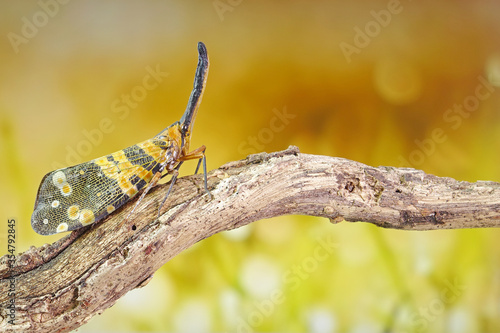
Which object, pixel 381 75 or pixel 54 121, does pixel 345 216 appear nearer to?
pixel 381 75

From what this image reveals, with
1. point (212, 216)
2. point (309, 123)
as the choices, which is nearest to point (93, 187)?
point (212, 216)

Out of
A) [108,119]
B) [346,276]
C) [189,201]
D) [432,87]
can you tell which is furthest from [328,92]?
[189,201]

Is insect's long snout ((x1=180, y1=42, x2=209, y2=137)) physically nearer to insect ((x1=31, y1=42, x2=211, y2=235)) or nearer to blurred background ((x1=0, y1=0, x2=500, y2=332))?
insect ((x1=31, y1=42, x2=211, y2=235))

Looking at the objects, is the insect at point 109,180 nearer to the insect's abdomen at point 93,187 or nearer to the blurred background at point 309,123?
the insect's abdomen at point 93,187

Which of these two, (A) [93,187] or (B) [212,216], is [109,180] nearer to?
(A) [93,187]

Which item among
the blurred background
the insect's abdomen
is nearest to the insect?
the insect's abdomen
